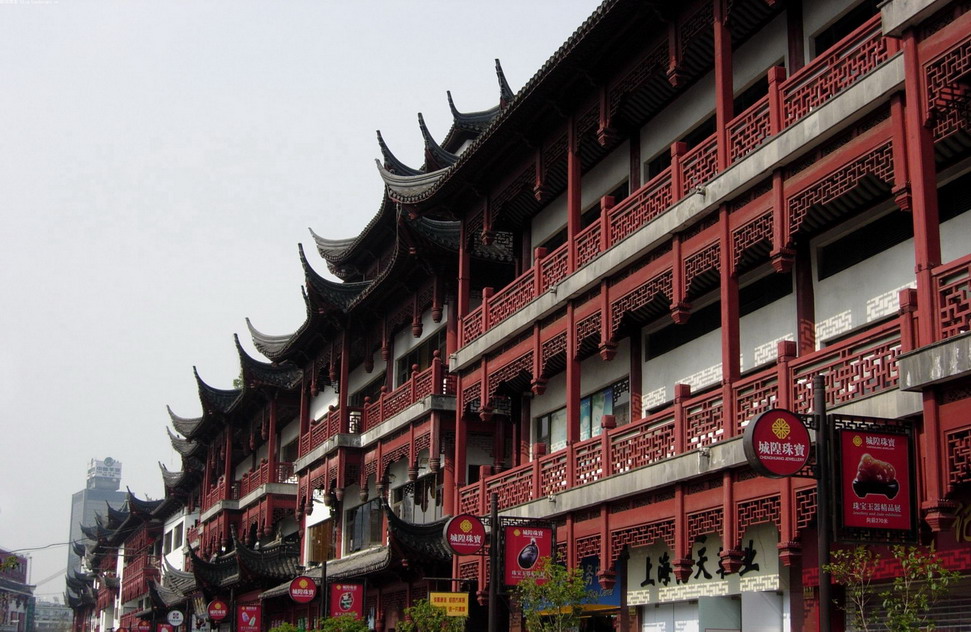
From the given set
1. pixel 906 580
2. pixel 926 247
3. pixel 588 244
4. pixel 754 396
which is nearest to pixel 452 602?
pixel 588 244

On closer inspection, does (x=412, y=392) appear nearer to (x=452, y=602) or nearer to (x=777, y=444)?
(x=452, y=602)

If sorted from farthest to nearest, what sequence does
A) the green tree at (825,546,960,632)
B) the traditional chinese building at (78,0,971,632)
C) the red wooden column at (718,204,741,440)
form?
the red wooden column at (718,204,741,440) < the traditional chinese building at (78,0,971,632) < the green tree at (825,546,960,632)

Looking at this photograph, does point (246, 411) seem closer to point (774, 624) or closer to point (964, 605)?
point (774, 624)

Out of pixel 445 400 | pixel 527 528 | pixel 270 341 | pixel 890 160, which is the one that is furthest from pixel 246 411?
pixel 890 160

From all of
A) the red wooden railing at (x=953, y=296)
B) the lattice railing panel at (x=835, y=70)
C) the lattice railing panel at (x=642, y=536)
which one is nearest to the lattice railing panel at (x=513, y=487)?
the lattice railing panel at (x=642, y=536)

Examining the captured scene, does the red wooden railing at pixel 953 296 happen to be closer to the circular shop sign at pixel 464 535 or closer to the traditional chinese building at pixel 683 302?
the traditional chinese building at pixel 683 302

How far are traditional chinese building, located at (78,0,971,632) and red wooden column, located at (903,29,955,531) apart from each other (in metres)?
0.03

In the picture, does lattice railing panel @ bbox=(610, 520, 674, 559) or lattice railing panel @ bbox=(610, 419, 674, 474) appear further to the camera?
lattice railing panel @ bbox=(610, 520, 674, 559)

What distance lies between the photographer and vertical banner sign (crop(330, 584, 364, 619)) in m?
34.2

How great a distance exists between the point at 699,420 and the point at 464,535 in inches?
277

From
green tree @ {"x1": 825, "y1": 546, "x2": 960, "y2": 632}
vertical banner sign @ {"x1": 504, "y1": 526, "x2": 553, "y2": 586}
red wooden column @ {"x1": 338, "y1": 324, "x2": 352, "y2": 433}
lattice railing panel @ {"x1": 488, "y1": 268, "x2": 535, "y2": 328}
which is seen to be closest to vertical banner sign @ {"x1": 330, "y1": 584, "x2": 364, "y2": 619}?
red wooden column @ {"x1": 338, "y1": 324, "x2": 352, "y2": 433}

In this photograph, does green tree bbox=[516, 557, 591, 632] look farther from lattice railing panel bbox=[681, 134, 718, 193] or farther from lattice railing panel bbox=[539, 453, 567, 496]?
lattice railing panel bbox=[681, 134, 718, 193]

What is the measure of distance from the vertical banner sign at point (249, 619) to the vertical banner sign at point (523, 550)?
88.2ft

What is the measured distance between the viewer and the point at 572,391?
22891mm
